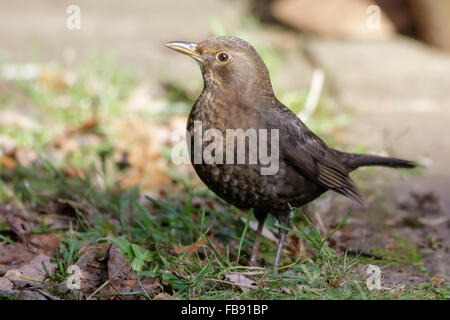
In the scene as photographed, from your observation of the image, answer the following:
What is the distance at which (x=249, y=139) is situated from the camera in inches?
126

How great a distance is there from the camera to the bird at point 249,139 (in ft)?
10.6

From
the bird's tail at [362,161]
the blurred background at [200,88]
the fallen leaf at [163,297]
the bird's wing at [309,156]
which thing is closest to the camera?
the fallen leaf at [163,297]

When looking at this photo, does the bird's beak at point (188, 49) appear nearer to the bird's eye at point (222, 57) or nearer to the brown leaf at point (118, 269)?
the bird's eye at point (222, 57)

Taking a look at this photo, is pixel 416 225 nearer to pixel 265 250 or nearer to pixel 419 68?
pixel 265 250

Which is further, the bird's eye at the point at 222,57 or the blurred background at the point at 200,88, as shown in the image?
the blurred background at the point at 200,88

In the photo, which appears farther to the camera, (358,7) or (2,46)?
(358,7)

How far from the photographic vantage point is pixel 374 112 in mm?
6266

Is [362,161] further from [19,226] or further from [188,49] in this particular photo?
[19,226]

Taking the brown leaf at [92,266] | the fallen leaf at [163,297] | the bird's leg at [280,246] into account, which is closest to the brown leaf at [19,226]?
the brown leaf at [92,266]

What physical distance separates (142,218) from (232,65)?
3.69 ft

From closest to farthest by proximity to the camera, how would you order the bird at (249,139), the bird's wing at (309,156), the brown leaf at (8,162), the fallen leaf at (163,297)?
the fallen leaf at (163,297) → the bird at (249,139) → the bird's wing at (309,156) → the brown leaf at (8,162)

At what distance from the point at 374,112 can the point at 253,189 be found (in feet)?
11.1

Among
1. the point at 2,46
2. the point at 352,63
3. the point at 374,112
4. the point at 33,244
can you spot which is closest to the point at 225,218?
the point at 33,244

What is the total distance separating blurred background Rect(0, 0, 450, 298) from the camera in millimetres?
4535
